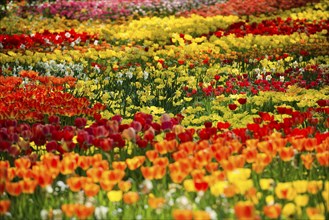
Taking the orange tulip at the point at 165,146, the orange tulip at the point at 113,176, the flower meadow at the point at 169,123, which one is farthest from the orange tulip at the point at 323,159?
the orange tulip at the point at 113,176

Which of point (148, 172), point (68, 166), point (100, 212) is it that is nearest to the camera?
point (100, 212)

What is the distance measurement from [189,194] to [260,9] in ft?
47.0

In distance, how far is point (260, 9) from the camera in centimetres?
1758

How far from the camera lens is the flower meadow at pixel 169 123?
355 centimetres

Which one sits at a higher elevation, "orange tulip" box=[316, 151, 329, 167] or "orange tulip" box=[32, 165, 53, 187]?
"orange tulip" box=[316, 151, 329, 167]

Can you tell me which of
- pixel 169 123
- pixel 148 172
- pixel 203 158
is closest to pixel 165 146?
pixel 203 158

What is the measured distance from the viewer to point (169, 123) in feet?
16.0

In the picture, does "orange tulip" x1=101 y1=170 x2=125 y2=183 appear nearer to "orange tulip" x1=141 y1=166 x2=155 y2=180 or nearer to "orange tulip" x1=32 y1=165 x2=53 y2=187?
"orange tulip" x1=141 y1=166 x2=155 y2=180

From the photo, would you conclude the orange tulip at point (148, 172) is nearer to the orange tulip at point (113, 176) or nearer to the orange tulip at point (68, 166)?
the orange tulip at point (113, 176)

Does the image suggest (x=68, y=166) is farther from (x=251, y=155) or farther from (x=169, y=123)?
(x=169, y=123)

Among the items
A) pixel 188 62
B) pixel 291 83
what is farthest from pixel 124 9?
pixel 291 83

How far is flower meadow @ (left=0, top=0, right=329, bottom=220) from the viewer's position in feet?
11.6

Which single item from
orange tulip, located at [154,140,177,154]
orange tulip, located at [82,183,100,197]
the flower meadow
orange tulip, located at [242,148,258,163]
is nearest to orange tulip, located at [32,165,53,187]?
the flower meadow

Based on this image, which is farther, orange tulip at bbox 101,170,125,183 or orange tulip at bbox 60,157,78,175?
orange tulip at bbox 60,157,78,175
